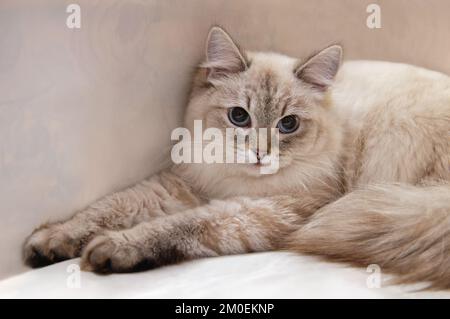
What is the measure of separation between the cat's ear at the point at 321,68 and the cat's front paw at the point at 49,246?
2.62ft

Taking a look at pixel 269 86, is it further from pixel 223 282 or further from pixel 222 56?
pixel 223 282

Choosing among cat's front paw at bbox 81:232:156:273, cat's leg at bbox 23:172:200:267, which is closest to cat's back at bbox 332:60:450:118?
cat's leg at bbox 23:172:200:267

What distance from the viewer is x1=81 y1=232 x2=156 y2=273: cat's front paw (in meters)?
1.35

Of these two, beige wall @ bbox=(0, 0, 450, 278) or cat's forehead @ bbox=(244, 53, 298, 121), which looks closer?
beige wall @ bbox=(0, 0, 450, 278)

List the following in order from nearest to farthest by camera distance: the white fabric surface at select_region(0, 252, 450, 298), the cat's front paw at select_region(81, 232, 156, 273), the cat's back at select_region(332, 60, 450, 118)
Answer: the white fabric surface at select_region(0, 252, 450, 298)
the cat's front paw at select_region(81, 232, 156, 273)
the cat's back at select_region(332, 60, 450, 118)

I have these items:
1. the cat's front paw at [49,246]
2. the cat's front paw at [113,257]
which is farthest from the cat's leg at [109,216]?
the cat's front paw at [113,257]

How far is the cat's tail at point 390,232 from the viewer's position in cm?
127

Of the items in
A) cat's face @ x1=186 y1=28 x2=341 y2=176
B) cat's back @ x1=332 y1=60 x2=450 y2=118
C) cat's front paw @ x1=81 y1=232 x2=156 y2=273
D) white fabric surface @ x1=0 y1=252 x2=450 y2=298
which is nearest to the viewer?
white fabric surface @ x1=0 y1=252 x2=450 y2=298

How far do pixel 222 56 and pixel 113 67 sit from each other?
1.04 feet

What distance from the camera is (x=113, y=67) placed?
5.13 ft

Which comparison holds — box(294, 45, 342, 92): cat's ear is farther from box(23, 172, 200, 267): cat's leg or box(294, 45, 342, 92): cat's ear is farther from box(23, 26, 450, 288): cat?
box(23, 172, 200, 267): cat's leg

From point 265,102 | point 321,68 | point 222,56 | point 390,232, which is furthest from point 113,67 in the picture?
point 390,232

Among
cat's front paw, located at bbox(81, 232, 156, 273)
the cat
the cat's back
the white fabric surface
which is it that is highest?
the cat's back

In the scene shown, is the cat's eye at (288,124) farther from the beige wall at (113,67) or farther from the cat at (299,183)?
the beige wall at (113,67)
